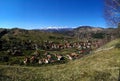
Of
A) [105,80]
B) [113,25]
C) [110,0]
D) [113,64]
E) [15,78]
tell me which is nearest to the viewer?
[105,80]

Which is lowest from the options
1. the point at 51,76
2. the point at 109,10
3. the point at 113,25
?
the point at 51,76

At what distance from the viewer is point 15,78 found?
23125mm

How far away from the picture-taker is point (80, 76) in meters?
23.6

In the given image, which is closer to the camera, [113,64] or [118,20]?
[113,64]

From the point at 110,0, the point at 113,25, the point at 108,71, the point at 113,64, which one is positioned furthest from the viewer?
the point at 113,25

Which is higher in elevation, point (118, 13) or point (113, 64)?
point (118, 13)

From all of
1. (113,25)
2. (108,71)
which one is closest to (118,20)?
(113,25)

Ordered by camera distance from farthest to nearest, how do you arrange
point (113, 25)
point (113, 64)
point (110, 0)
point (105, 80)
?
point (113, 25), point (110, 0), point (113, 64), point (105, 80)

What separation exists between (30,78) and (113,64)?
11575 mm

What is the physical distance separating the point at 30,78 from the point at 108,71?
9.10m

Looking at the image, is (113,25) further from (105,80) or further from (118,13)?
(105,80)

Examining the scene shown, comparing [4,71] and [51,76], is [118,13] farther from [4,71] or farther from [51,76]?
[4,71]

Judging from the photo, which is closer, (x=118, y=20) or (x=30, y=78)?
(x=30, y=78)

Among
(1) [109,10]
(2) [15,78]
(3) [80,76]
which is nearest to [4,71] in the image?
(2) [15,78]
